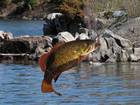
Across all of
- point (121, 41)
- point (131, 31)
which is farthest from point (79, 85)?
point (131, 31)

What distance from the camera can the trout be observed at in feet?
22.5

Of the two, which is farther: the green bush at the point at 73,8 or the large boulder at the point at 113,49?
the green bush at the point at 73,8

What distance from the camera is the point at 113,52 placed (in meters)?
30.9

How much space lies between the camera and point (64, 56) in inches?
271

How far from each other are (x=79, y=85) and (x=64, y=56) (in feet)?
50.1

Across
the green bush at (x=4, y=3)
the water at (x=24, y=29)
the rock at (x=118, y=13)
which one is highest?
the green bush at (x=4, y=3)

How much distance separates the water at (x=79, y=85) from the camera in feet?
59.6

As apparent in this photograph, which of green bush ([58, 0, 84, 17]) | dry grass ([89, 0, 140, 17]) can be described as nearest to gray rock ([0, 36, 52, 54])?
dry grass ([89, 0, 140, 17])

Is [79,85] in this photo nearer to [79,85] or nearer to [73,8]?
[79,85]

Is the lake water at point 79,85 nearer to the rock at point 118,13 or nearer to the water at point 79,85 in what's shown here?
the water at point 79,85

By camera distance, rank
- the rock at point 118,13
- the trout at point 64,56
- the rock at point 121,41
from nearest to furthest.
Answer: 1. the trout at point 64,56
2. the rock at point 121,41
3. the rock at point 118,13

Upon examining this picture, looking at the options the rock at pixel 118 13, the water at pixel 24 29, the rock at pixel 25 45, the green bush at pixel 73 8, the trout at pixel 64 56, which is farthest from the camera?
the water at pixel 24 29

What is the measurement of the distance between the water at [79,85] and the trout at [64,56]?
1070cm

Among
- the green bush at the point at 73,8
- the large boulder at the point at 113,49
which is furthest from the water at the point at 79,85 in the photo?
the green bush at the point at 73,8
